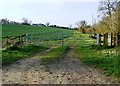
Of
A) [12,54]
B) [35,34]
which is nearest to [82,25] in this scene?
[35,34]

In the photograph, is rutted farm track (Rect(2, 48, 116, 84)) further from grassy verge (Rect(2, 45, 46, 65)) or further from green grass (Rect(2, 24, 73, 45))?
green grass (Rect(2, 24, 73, 45))

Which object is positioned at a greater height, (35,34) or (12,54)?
(35,34)

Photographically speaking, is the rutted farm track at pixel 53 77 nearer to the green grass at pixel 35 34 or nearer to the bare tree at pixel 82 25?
the green grass at pixel 35 34

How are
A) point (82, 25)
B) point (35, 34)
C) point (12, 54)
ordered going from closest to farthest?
1. point (12, 54)
2. point (35, 34)
3. point (82, 25)

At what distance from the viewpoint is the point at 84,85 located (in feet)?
30.6

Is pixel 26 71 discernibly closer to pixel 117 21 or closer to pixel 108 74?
pixel 108 74

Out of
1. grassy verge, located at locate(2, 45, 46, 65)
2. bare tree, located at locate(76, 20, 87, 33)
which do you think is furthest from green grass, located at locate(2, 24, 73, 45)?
bare tree, located at locate(76, 20, 87, 33)

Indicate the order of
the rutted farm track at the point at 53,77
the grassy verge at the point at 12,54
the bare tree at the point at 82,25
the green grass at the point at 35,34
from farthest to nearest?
the bare tree at the point at 82,25
the green grass at the point at 35,34
the grassy verge at the point at 12,54
the rutted farm track at the point at 53,77

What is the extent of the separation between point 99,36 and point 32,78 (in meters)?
21.4

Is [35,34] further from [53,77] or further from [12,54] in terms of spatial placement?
[53,77]

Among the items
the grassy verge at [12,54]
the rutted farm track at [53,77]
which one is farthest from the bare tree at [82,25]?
the rutted farm track at [53,77]

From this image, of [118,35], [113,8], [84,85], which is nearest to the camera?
[84,85]

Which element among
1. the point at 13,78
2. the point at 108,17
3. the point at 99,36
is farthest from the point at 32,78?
the point at 108,17

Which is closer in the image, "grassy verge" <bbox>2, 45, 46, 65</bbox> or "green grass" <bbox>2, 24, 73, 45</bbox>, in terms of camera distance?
"grassy verge" <bbox>2, 45, 46, 65</bbox>
